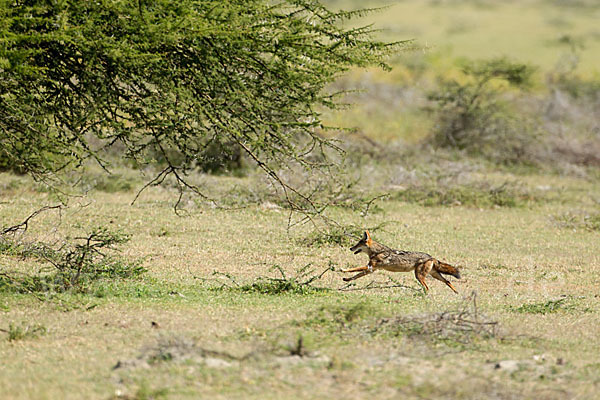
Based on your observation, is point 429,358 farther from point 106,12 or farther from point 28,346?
point 106,12

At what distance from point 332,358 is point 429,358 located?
30.2 inches

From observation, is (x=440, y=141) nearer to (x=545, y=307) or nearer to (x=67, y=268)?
(x=545, y=307)

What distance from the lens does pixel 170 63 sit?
28.2 ft

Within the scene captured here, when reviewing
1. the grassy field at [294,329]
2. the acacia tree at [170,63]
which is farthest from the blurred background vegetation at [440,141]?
the grassy field at [294,329]

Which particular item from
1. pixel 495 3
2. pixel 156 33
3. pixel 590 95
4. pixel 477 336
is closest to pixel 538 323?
pixel 477 336

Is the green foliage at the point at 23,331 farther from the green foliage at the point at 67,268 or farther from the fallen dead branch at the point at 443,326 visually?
the fallen dead branch at the point at 443,326

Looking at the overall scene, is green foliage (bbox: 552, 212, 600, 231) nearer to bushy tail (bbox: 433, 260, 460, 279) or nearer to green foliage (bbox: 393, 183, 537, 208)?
green foliage (bbox: 393, 183, 537, 208)

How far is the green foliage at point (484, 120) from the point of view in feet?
77.3

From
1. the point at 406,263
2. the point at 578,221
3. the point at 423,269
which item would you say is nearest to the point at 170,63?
the point at 406,263

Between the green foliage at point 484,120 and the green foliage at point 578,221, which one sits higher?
the green foliage at point 484,120

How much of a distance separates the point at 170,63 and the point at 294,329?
9.90 ft

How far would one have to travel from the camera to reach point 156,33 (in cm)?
784

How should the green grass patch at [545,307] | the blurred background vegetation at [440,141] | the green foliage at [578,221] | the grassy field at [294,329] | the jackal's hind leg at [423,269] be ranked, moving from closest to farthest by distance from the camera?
the grassy field at [294,329] → the green grass patch at [545,307] → the jackal's hind leg at [423,269] → the green foliage at [578,221] → the blurred background vegetation at [440,141]

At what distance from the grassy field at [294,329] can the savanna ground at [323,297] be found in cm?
2
